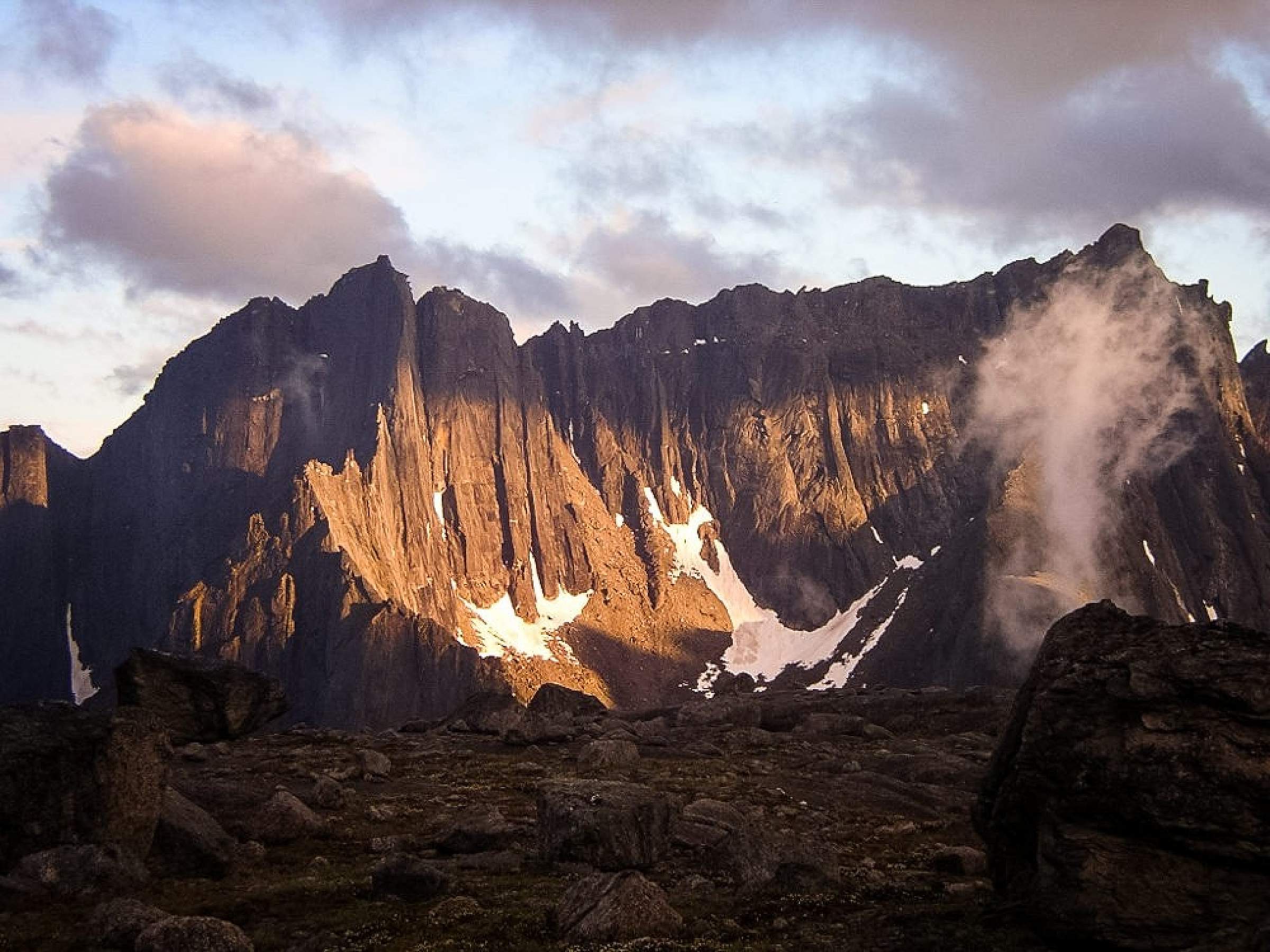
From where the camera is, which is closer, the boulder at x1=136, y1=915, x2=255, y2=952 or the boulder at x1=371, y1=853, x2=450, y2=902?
the boulder at x1=136, y1=915, x2=255, y2=952

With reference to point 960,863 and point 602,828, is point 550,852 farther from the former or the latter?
point 960,863

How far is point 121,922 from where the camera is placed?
2559 cm

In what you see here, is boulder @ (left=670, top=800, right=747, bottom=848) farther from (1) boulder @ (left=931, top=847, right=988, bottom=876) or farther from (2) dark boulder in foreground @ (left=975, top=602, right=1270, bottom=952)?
(2) dark boulder in foreground @ (left=975, top=602, right=1270, bottom=952)

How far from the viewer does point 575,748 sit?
231 ft

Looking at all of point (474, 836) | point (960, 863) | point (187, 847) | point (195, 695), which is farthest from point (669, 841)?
point (195, 695)

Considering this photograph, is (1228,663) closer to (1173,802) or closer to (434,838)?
(1173,802)

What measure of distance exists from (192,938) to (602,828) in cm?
1268

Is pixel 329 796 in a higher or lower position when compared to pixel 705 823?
higher

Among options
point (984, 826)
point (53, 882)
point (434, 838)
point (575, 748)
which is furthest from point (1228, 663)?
point (575, 748)

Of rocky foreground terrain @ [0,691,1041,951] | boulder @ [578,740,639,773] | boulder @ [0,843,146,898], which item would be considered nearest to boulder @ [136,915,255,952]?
rocky foreground terrain @ [0,691,1041,951]

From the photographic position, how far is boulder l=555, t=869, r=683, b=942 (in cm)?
2544

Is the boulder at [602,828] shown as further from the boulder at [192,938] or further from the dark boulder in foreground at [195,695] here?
the dark boulder in foreground at [195,695]

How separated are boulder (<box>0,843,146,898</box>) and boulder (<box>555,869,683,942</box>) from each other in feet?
40.3

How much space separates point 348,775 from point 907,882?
3029 cm
